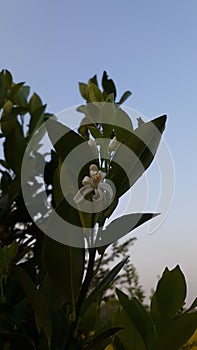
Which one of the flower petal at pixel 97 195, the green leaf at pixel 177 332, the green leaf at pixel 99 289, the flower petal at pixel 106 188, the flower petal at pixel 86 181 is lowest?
the green leaf at pixel 177 332

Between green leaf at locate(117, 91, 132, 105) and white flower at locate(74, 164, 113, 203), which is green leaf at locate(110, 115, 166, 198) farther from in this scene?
green leaf at locate(117, 91, 132, 105)

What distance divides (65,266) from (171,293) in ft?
0.46

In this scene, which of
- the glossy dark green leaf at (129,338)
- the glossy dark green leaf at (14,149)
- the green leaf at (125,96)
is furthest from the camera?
the green leaf at (125,96)

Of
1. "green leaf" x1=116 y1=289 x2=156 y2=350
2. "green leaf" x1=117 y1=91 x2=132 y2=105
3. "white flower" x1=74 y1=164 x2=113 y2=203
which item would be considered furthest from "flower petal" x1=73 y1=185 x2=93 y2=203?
"green leaf" x1=117 y1=91 x2=132 y2=105

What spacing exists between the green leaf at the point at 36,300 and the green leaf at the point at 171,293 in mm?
139

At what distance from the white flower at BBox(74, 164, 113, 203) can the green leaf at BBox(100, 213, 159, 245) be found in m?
0.04

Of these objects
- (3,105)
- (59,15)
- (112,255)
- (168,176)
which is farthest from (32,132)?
A: (59,15)

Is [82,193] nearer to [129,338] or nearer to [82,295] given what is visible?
Result: [82,295]

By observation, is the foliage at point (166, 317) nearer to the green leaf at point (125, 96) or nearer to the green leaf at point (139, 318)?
the green leaf at point (139, 318)

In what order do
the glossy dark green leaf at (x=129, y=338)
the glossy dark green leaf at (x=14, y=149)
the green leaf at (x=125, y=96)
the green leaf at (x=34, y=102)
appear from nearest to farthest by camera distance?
the glossy dark green leaf at (x=129, y=338) → the glossy dark green leaf at (x=14, y=149) → the green leaf at (x=125, y=96) → the green leaf at (x=34, y=102)

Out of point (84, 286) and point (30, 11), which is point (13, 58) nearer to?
point (30, 11)

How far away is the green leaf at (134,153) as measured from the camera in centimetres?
56

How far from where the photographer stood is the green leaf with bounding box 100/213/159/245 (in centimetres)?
56

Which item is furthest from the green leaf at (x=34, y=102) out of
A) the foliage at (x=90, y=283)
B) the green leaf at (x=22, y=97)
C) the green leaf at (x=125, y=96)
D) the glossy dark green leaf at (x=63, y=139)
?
the glossy dark green leaf at (x=63, y=139)
